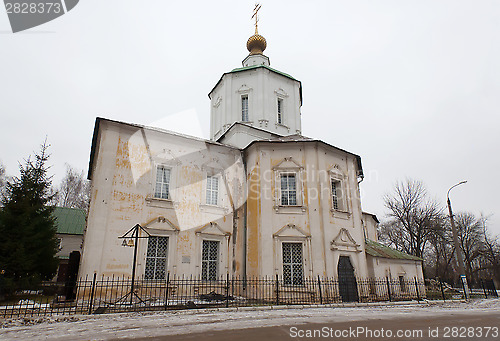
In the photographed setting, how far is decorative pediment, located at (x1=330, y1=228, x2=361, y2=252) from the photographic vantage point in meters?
15.8

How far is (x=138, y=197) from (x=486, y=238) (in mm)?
50242

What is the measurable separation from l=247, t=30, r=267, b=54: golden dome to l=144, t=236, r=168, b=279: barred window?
52.0ft

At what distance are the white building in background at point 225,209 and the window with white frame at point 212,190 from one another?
56mm

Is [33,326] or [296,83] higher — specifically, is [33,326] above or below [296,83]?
below

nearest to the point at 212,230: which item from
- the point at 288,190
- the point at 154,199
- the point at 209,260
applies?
the point at 209,260

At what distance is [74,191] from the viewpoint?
38.6 m

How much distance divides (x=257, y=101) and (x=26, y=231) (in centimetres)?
1506

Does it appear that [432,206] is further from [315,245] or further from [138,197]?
[138,197]

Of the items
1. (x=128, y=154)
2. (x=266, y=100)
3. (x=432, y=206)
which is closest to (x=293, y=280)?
(x=128, y=154)

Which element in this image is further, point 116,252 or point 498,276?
point 498,276

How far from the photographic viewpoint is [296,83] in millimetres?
23094
